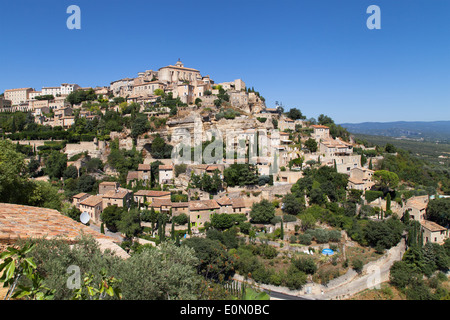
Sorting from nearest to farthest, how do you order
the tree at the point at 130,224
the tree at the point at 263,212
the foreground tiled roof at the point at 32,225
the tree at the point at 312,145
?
the foreground tiled roof at the point at 32,225 < the tree at the point at 130,224 < the tree at the point at 263,212 < the tree at the point at 312,145

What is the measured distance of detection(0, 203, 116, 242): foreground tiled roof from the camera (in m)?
5.36

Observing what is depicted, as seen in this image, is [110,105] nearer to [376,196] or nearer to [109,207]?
[109,207]

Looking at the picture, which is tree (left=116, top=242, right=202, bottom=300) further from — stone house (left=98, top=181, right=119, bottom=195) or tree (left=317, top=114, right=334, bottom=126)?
tree (left=317, top=114, right=334, bottom=126)

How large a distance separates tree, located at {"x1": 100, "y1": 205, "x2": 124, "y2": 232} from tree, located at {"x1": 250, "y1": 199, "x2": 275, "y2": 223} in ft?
36.3

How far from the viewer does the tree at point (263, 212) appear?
76.6ft

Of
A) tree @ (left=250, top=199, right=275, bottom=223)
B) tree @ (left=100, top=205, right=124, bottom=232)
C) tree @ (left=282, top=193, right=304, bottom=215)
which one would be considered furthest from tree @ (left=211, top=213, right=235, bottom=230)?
tree @ (left=100, top=205, right=124, bottom=232)

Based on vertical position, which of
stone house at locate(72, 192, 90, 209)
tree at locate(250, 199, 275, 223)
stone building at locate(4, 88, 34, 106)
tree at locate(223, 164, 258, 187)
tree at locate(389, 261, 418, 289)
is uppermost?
stone building at locate(4, 88, 34, 106)

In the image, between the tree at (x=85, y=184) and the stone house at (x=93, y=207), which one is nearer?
the stone house at (x=93, y=207)

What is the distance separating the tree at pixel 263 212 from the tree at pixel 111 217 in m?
11.1

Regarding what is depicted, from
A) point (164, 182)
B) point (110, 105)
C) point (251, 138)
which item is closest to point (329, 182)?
point (251, 138)

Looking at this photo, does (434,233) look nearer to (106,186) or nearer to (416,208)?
(416,208)

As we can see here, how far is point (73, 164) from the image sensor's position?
107 feet

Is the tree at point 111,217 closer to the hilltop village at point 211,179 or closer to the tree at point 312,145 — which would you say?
the hilltop village at point 211,179

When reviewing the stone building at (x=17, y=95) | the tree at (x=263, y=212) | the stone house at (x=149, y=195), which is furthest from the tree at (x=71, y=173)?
the stone building at (x=17, y=95)
